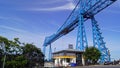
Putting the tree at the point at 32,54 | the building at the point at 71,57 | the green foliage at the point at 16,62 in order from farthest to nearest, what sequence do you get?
the building at the point at 71,57
the tree at the point at 32,54
the green foliage at the point at 16,62

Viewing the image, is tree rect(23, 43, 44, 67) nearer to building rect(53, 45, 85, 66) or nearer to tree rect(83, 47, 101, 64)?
building rect(53, 45, 85, 66)

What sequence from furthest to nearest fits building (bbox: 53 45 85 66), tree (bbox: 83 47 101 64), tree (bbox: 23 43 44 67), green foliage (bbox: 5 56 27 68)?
building (bbox: 53 45 85 66) < tree (bbox: 83 47 101 64) < tree (bbox: 23 43 44 67) < green foliage (bbox: 5 56 27 68)

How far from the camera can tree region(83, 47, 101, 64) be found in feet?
254

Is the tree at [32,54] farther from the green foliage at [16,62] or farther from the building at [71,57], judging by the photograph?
the building at [71,57]

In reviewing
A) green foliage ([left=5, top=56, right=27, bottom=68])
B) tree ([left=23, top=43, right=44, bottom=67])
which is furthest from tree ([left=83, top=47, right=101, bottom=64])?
→ green foliage ([left=5, top=56, right=27, bottom=68])

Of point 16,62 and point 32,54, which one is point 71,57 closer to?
point 32,54

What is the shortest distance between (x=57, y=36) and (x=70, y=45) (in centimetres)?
1283

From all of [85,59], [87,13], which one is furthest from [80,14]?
[85,59]

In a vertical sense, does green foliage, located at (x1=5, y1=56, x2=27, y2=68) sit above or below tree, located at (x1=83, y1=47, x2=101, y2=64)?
below

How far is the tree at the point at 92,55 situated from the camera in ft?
254

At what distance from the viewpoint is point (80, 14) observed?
8206 cm

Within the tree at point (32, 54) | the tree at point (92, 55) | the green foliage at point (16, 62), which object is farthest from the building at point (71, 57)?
the green foliage at point (16, 62)

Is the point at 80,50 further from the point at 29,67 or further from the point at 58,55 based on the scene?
the point at 29,67

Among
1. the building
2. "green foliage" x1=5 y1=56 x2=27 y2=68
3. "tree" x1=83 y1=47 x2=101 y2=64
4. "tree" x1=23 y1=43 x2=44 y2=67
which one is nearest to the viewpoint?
"green foliage" x1=5 y1=56 x2=27 y2=68
